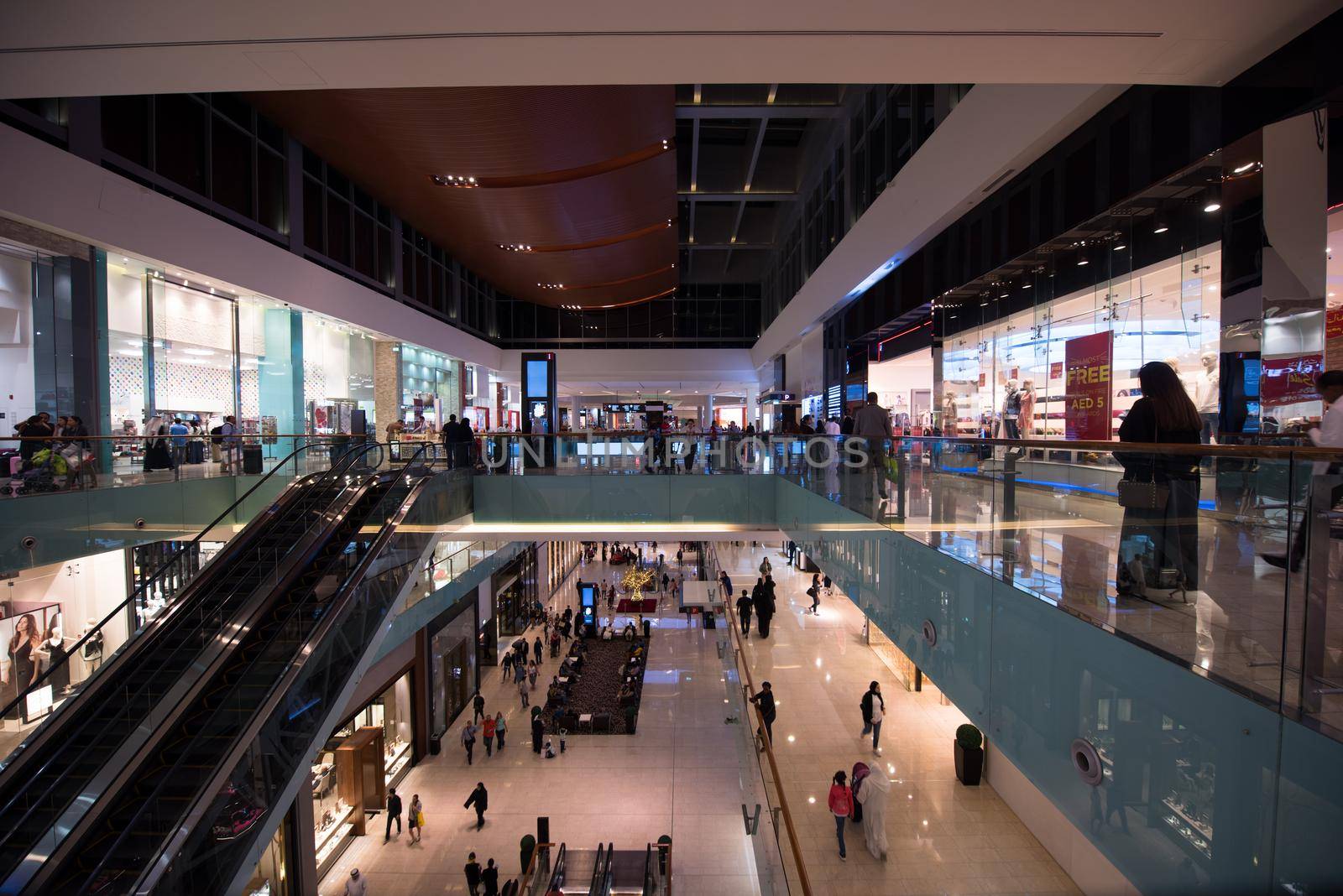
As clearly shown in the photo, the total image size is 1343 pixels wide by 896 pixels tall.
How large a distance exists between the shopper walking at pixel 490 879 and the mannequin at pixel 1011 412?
9.74 meters

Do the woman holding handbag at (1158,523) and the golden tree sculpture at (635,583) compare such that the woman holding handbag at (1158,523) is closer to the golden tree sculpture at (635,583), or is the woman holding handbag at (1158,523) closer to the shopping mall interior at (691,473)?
the shopping mall interior at (691,473)

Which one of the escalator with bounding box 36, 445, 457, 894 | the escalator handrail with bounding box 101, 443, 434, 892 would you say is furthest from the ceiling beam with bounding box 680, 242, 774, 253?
the escalator handrail with bounding box 101, 443, 434, 892

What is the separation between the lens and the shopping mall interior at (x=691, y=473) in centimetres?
286

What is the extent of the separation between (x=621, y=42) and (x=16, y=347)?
35.7 ft

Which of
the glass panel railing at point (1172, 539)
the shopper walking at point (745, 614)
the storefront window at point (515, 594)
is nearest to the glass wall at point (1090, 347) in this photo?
the glass panel railing at point (1172, 539)

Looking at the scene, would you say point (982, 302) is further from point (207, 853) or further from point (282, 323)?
point (282, 323)

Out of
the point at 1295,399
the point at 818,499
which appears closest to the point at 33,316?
the point at 818,499

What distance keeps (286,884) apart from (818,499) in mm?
9212

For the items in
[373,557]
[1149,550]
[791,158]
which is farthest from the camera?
[791,158]

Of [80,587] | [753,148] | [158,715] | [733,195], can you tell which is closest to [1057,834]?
[158,715]

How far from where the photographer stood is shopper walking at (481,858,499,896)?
863 cm

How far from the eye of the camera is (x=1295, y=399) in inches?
170

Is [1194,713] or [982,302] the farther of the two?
[982,302]

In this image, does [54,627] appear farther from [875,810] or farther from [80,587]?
[875,810]
